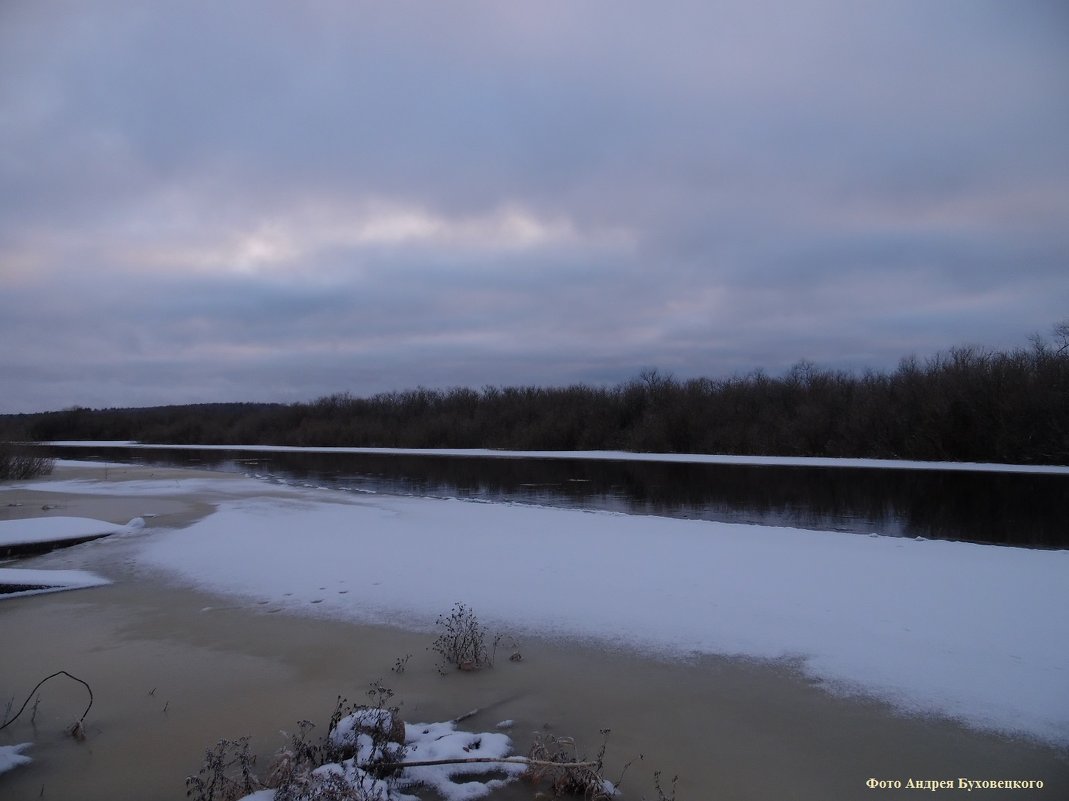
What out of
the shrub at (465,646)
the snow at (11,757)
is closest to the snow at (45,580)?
the snow at (11,757)

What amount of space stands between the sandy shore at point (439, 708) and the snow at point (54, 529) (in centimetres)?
605

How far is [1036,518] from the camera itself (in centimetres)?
1764

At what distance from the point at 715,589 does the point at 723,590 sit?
0.34 ft

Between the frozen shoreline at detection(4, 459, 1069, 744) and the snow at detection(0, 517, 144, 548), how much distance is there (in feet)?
3.78

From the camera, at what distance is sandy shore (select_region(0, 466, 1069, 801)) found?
4473 millimetres

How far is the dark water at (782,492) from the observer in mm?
16469

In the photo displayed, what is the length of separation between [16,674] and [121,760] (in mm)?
2560

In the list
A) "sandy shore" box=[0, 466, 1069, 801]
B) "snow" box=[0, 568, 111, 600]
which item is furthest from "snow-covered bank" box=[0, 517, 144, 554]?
"sandy shore" box=[0, 466, 1069, 801]

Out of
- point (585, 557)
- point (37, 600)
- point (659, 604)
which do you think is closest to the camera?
point (659, 604)

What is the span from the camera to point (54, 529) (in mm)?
14062

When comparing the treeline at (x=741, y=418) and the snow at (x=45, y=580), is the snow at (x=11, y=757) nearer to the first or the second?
the snow at (x=45, y=580)

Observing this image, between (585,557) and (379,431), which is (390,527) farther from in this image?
(379,431)

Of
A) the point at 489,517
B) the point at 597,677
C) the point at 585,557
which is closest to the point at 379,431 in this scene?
the point at 489,517

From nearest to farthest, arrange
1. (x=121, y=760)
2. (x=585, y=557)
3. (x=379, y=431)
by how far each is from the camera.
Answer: (x=121, y=760) → (x=585, y=557) → (x=379, y=431)
